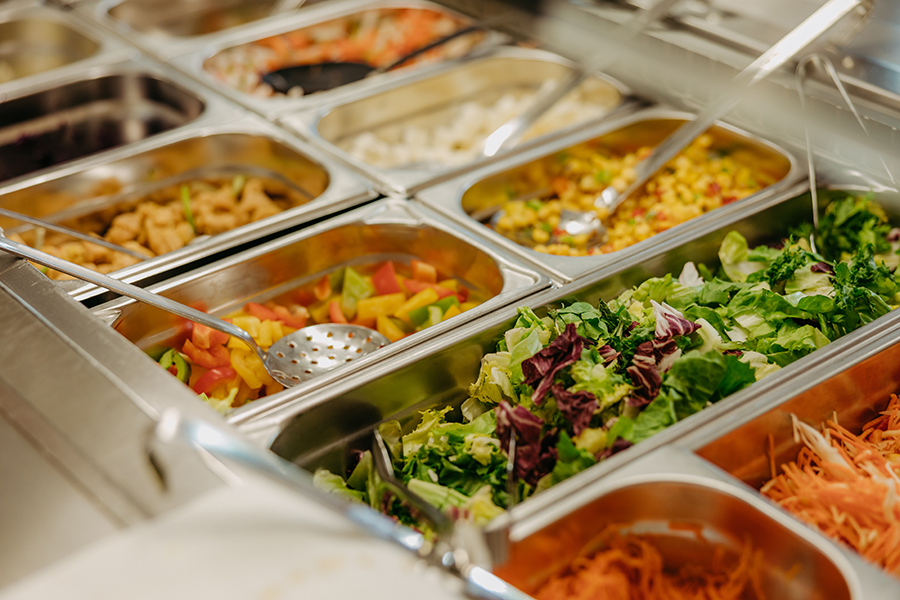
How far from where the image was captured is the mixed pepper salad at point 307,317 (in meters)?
1.65

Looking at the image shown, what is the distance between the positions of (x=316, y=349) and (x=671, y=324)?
722 mm

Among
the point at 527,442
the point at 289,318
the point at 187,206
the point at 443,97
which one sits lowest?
the point at 527,442

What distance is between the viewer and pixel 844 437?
1.41 meters

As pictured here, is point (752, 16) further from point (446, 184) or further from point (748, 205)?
point (446, 184)

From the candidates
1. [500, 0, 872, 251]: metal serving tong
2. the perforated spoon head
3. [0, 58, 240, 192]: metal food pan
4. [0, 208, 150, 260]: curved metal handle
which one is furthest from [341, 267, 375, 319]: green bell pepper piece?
[0, 58, 240, 192]: metal food pan

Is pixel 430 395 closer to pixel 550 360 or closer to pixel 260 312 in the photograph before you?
pixel 550 360

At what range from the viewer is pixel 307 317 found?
1906 mm

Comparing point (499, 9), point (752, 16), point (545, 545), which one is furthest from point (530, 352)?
point (499, 9)

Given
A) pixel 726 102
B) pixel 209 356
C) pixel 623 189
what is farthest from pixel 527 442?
pixel 726 102

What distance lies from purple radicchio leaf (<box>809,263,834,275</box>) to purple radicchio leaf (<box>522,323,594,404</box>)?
0.65 metres

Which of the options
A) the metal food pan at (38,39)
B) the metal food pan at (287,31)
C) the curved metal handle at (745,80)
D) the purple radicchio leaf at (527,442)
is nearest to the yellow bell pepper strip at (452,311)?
the purple radicchio leaf at (527,442)

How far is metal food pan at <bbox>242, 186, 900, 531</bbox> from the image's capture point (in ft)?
4.30

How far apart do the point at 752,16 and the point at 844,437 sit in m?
1.43

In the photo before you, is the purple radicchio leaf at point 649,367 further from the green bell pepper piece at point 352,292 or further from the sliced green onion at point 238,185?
the sliced green onion at point 238,185
